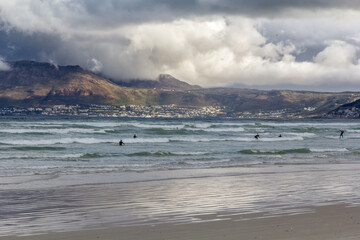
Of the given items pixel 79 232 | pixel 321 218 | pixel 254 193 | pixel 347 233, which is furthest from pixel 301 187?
pixel 79 232

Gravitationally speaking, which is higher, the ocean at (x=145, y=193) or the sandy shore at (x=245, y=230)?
the sandy shore at (x=245, y=230)

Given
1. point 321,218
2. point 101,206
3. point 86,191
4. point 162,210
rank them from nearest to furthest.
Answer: point 321,218 < point 162,210 < point 101,206 < point 86,191

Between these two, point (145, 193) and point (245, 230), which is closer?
point (245, 230)

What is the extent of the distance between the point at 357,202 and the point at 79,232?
291 inches

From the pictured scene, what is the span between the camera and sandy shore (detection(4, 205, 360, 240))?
26.9 ft

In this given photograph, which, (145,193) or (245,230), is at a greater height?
(245,230)

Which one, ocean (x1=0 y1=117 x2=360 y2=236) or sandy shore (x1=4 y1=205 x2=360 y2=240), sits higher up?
sandy shore (x1=4 y1=205 x2=360 y2=240)

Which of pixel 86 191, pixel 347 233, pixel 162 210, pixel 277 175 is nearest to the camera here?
pixel 347 233

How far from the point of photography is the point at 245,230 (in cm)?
862

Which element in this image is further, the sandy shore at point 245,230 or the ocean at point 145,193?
the ocean at point 145,193

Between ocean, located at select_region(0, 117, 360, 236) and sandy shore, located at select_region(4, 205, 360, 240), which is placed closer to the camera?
sandy shore, located at select_region(4, 205, 360, 240)

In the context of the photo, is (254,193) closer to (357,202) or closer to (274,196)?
(274,196)

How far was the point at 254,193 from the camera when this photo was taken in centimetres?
1341

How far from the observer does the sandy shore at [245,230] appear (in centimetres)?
819
